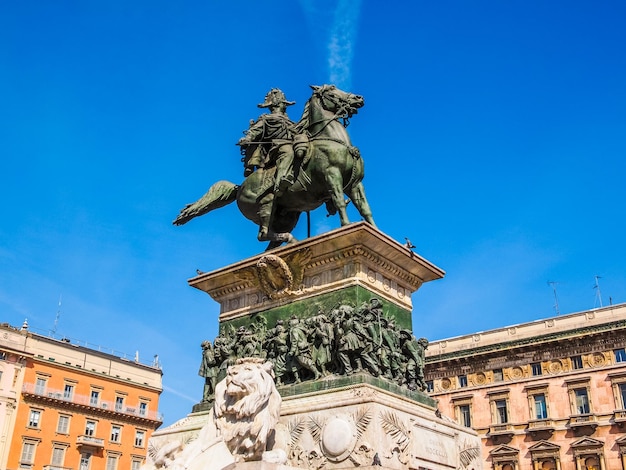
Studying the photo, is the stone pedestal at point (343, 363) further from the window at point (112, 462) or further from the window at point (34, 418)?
the window at point (112, 462)

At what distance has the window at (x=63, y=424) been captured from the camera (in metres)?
56.7

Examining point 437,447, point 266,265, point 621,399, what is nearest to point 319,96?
point 266,265

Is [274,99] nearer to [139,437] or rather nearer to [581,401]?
[581,401]

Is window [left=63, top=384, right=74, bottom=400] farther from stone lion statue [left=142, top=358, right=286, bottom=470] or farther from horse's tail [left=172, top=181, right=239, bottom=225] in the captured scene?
stone lion statue [left=142, top=358, right=286, bottom=470]

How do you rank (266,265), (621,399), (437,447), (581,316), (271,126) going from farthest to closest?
(581,316), (621,399), (271,126), (266,265), (437,447)

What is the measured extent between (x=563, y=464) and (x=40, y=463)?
38.6 meters

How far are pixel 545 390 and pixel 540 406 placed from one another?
1229 millimetres

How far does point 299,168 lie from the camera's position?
42.7 ft

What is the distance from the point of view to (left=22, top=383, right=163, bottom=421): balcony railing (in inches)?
2185

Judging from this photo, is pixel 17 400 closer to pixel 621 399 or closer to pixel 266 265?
pixel 621 399

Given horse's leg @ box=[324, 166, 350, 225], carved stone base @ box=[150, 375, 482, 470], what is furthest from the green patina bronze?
horse's leg @ box=[324, 166, 350, 225]

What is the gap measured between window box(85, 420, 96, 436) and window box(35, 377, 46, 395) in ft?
16.0

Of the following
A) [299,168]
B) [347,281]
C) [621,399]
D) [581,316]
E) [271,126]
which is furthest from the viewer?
[581,316]

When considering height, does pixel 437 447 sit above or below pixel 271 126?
below
